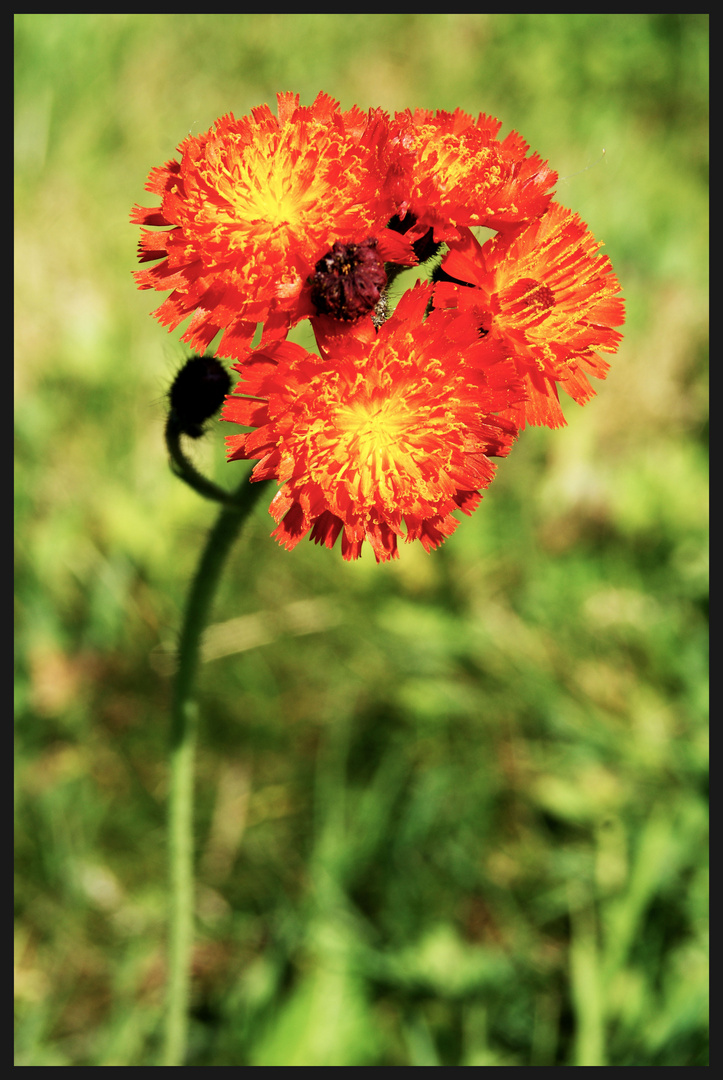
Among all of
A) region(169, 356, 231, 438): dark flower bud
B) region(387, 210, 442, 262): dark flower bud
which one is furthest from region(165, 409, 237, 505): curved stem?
region(387, 210, 442, 262): dark flower bud

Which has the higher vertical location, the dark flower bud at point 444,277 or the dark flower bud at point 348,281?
the dark flower bud at point 444,277

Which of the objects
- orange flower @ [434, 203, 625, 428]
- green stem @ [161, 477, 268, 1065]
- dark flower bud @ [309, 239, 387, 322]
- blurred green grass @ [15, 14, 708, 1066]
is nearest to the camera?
dark flower bud @ [309, 239, 387, 322]

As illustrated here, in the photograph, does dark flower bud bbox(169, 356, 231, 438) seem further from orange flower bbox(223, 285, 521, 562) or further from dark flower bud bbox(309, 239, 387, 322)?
dark flower bud bbox(309, 239, 387, 322)

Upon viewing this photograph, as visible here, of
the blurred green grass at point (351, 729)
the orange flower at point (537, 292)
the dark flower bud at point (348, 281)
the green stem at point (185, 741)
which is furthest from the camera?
the blurred green grass at point (351, 729)

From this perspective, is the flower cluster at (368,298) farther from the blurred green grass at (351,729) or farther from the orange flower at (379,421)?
the blurred green grass at (351,729)

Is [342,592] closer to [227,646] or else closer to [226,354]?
[227,646]

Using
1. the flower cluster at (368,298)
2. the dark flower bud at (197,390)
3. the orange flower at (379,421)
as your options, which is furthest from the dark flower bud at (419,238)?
the dark flower bud at (197,390)

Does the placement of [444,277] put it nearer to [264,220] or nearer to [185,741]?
[264,220]

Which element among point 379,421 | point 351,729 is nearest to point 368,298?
point 379,421

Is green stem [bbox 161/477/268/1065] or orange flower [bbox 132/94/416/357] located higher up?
orange flower [bbox 132/94/416/357]
